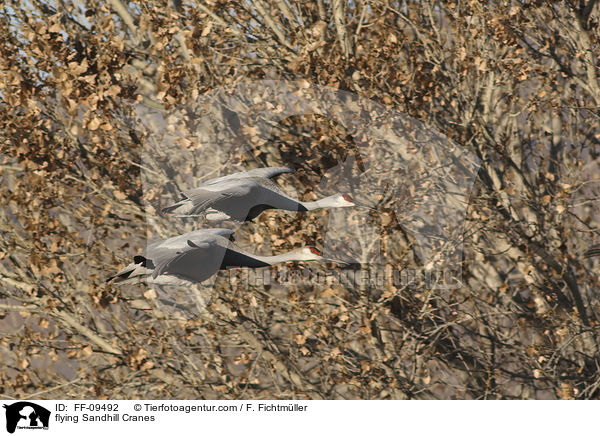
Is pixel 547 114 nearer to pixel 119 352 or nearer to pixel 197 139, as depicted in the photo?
pixel 197 139

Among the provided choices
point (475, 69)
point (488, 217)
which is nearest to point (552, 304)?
point (488, 217)

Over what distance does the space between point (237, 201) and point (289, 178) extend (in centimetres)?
293

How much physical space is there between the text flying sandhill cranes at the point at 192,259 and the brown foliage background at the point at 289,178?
2185 mm

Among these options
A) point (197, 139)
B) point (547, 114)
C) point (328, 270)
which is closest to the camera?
point (197, 139)

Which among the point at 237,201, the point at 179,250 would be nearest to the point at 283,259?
the point at 237,201

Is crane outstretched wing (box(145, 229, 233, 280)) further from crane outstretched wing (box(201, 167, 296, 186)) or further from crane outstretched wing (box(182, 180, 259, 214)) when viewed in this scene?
crane outstretched wing (box(201, 167, 296, 186))

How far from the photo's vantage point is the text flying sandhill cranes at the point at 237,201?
4.34m

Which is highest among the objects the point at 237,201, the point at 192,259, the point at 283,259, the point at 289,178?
the point at 237,201

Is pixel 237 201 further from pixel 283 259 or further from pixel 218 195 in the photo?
pixel 283 259

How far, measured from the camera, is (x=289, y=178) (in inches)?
287

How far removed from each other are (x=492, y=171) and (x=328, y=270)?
240 centimetres

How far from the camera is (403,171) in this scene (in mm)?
8133

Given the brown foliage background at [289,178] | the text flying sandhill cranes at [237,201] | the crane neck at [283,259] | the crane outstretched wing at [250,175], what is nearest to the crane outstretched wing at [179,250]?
the text flying sandhill cranes at [237,201]

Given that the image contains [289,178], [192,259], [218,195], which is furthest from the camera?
[289,178]
